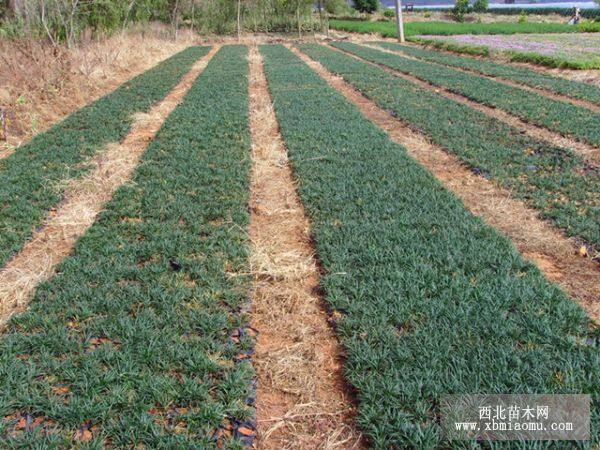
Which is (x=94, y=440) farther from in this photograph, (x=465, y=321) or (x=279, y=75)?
(x=279, y=75)

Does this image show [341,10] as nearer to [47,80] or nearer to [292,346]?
[47,80]

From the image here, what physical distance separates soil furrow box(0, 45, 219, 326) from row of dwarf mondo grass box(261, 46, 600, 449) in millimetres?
2427

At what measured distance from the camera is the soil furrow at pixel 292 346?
271 cm

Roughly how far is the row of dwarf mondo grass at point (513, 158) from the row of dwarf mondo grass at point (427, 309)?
3.28ft

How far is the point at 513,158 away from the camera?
23.2 feet

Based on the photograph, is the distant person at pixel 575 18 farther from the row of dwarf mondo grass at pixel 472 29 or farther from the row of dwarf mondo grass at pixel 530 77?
the row of dwarf mondo grass at pixel 530 77

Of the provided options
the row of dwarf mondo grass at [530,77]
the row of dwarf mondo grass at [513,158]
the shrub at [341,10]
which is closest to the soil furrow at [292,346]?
the row of dwarf mondo grass at [513,158]

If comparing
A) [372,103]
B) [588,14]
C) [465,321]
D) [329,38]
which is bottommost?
[465,321]

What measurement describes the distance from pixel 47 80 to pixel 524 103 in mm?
10962

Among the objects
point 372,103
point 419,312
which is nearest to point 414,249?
point 419,312

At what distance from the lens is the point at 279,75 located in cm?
1503

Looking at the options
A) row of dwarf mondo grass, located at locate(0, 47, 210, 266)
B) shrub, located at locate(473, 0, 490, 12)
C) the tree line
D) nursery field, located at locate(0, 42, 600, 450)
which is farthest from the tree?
nursery field, located at locate(0, 42, 600, 450)

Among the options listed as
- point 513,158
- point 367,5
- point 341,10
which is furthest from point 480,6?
point 513,158

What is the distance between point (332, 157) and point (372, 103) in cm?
507
